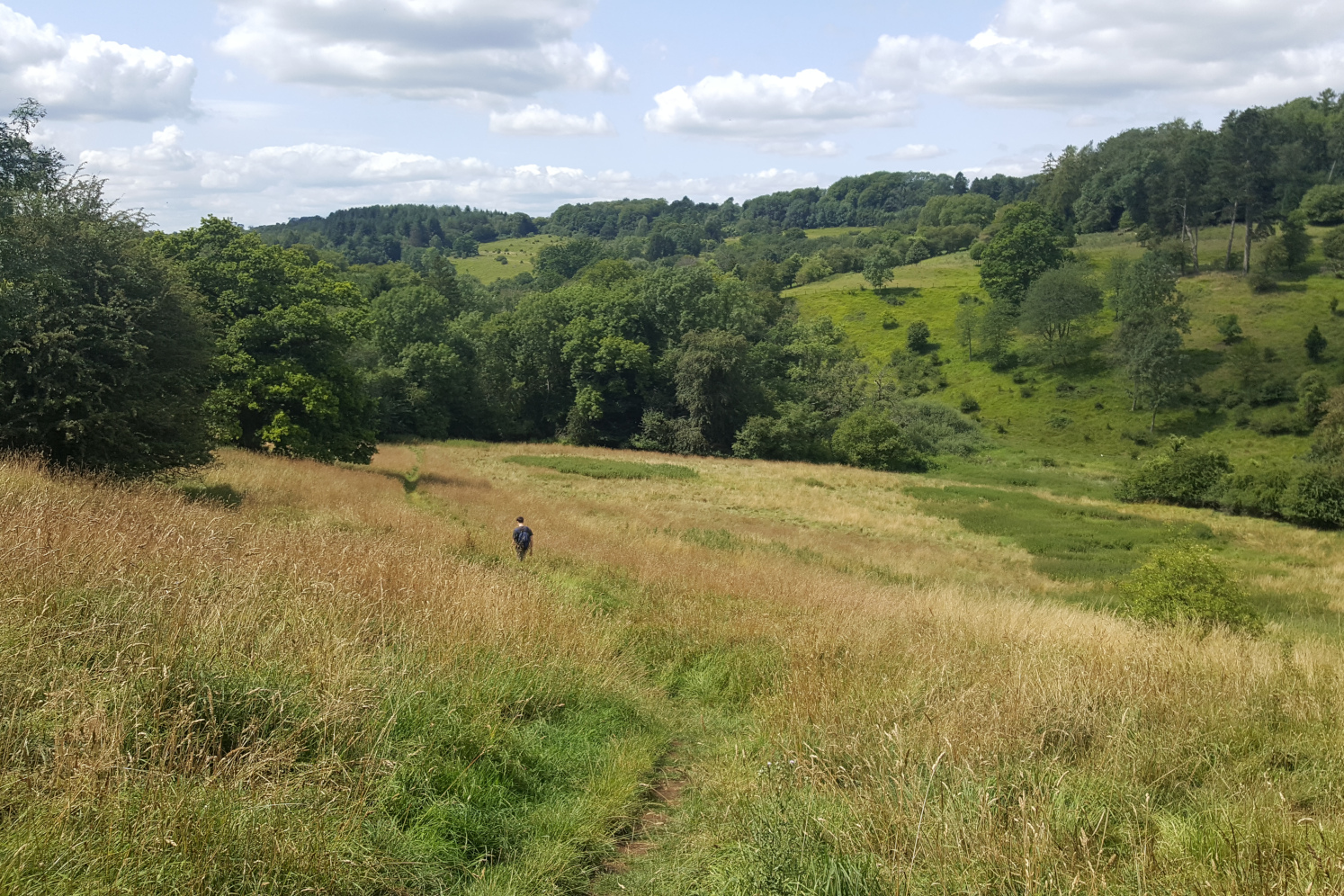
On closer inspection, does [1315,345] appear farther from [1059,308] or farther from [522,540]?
[522,540]

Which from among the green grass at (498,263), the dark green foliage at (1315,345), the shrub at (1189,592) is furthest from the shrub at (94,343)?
the green grass at (498,263)

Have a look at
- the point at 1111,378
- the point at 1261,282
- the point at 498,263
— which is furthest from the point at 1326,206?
the point at 498,263

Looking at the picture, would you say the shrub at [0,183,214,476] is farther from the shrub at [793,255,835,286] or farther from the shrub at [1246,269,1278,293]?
the shrub at [793,255,835,286]

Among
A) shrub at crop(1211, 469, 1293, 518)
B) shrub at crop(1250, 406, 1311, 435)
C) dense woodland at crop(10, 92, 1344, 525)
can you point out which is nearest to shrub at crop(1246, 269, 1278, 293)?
dense woodland at crop(10, 92, 1344, 525)

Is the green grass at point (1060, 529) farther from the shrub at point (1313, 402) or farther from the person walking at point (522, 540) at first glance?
the shrub at point (1313, 402)

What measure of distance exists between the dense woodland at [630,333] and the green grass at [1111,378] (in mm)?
1863

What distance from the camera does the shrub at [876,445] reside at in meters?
53.5

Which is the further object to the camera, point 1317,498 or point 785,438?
point 785,438

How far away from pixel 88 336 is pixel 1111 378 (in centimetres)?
7470

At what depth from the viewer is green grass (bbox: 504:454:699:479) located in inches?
1623

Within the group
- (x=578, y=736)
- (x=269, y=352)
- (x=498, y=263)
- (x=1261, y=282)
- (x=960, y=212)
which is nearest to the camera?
(x=578, y=736)

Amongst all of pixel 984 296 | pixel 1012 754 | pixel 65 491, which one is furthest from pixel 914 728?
pixel 984 296

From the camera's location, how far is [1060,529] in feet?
106

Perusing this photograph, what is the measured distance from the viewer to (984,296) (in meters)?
90.8
